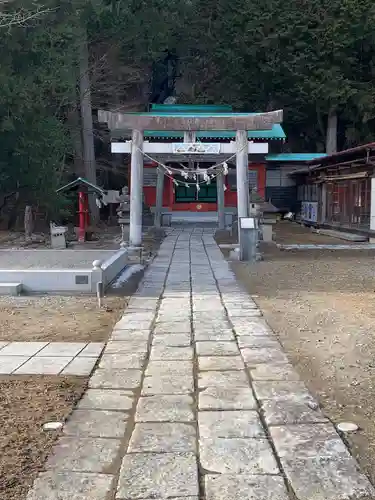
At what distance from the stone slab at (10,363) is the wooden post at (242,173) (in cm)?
776

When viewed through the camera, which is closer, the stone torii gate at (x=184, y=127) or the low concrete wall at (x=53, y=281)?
the low concrete wall at (x=53, y=281)

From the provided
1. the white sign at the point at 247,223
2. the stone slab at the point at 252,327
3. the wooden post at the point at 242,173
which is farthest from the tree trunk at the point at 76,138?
the stone slab at the point at 252,327

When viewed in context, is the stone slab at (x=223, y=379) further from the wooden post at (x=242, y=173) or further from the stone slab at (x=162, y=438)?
the wooden post at (x=242, y=173)

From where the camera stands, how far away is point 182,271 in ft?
32.8

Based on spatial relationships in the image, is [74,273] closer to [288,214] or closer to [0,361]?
[0,361]

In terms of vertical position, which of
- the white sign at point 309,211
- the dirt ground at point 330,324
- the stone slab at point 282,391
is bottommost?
the dirt ground at point 330,324

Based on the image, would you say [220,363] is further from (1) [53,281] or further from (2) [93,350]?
(1) [53,281]

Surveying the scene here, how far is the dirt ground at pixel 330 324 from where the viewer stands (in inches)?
144

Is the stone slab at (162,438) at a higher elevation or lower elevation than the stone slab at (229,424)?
higher

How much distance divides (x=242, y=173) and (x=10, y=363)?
27.0ft

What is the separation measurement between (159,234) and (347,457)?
1469 centimetres

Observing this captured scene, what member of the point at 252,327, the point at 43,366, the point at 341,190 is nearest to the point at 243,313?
the point at 252,327

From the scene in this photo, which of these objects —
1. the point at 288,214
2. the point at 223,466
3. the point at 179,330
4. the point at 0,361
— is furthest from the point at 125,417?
the point at 288,214

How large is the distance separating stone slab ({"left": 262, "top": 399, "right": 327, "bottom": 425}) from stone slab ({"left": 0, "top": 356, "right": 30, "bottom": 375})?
202 cm
